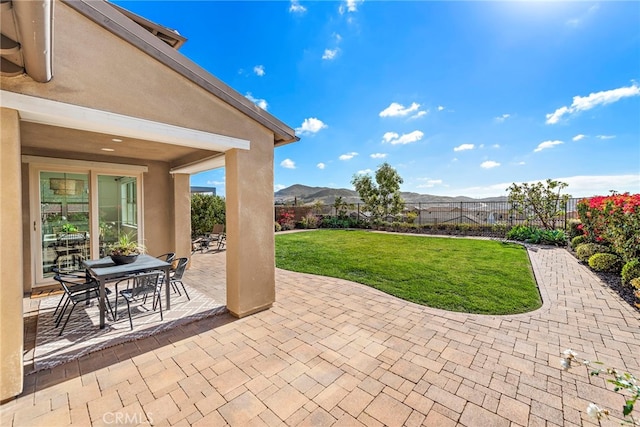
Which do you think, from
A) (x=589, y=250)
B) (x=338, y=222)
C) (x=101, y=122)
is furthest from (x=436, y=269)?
(x=338, y=222)

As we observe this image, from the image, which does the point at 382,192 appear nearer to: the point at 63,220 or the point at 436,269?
the point at 436,269

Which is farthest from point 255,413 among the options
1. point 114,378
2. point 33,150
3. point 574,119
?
point 574,119

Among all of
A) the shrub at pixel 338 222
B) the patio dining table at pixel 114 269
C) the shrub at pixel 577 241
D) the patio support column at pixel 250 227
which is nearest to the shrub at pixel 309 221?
the shrub at pixel 338 222

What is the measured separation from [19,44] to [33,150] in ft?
17.0

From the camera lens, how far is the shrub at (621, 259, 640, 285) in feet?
18.6

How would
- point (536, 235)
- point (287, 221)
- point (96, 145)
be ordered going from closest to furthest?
point (96, 145), point (536, 235), point (287, 221)

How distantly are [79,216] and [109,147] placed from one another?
88.0 inches

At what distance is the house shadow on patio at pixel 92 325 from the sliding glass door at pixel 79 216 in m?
1.18

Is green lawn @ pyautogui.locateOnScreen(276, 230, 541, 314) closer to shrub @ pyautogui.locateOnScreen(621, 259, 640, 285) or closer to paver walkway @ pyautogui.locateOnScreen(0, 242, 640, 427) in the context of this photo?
paver walkway @ pyautogui.locateOnScreen(0, 242, 640, 427)

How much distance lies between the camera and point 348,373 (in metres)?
3.04

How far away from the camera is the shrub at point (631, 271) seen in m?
5.66

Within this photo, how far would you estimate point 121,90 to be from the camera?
3.25 m

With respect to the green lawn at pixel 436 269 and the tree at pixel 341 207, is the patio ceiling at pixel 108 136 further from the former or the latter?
the tree at pixel 341 207

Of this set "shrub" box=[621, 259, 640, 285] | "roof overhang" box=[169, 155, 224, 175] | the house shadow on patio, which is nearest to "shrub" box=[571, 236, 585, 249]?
"shrub" box=[621, 259, 640, 285]
